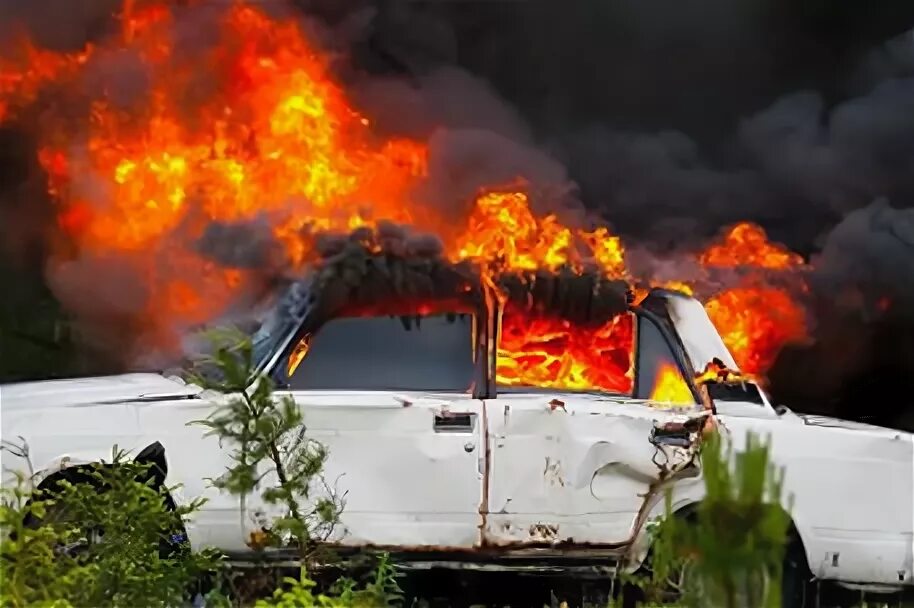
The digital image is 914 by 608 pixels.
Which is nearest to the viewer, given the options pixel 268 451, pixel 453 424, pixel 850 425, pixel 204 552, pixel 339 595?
pixel 268 451

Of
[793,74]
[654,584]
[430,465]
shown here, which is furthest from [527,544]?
[793,74]

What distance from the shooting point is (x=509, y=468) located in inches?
162

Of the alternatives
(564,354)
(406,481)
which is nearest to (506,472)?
(406,481)

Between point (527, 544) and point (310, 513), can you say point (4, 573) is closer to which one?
point (310, 513)

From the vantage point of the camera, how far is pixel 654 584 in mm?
3463

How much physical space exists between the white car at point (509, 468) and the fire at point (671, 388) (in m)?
0.05

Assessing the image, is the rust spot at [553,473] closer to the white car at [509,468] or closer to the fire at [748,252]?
the white car at [509,468]

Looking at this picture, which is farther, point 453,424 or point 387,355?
point 387,355

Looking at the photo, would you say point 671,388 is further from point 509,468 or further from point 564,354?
point 509,468

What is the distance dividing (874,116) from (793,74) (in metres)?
0.44

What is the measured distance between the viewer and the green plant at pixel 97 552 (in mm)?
3271

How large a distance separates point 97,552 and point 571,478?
74.2 inches

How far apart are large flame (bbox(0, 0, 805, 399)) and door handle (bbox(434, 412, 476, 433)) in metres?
0.82

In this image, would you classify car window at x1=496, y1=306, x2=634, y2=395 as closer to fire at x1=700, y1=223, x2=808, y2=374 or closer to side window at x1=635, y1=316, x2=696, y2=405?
side window at x1=635, y1=316, x2=696, y2=405
